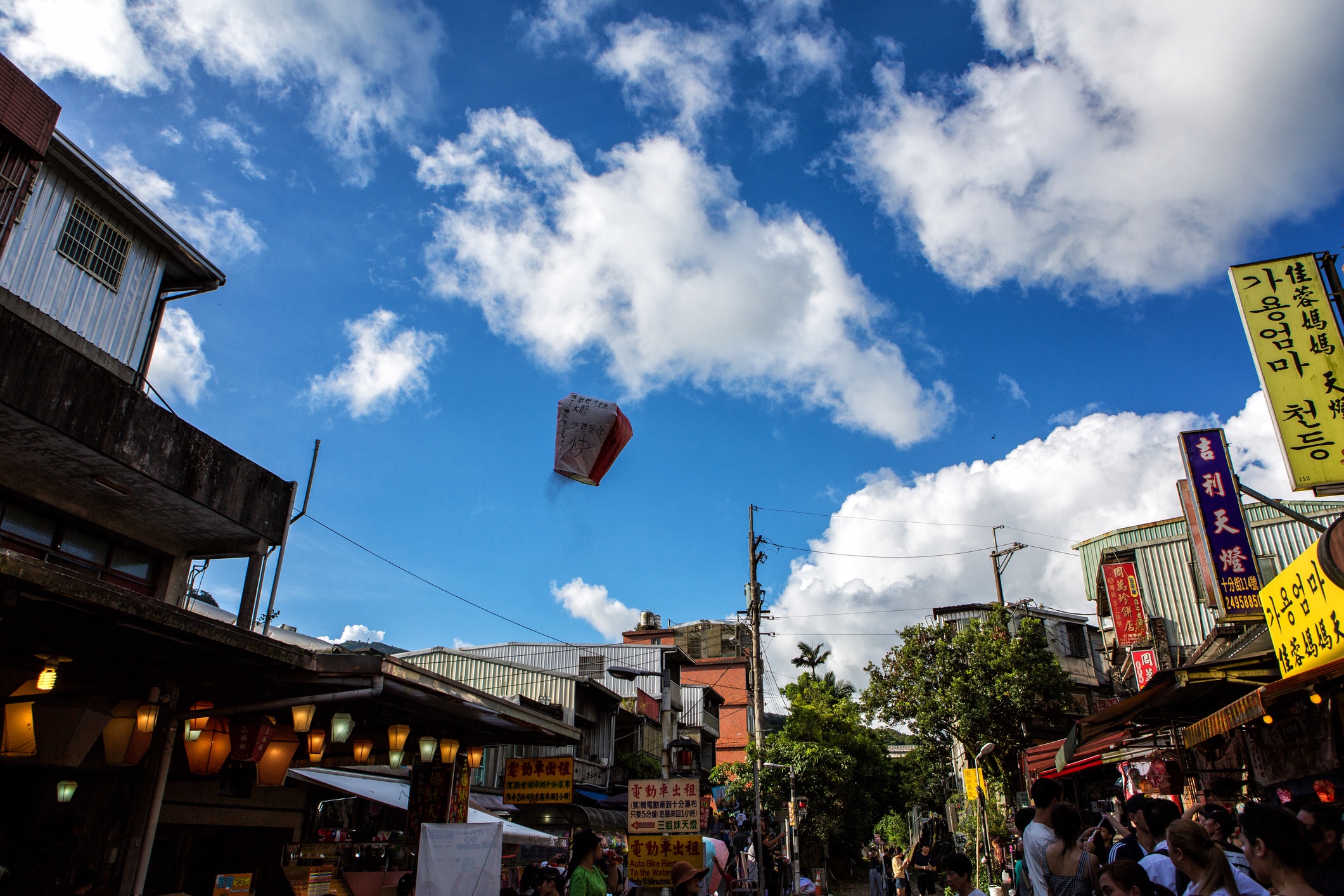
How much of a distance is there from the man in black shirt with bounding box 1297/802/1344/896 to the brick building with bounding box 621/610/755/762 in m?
42.3

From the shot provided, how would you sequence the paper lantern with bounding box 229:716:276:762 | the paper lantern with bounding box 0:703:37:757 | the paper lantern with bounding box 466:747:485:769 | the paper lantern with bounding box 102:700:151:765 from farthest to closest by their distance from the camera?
the paper lantern with bounding box 466:747:485:769 < the paper lantern with bounding box 229:716:276:762 < the paper lantern with bounding box 102:700:151:765 < the paper lantern with bounding box 0:703:37:757

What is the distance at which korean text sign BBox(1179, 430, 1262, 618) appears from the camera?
1207 centimetres

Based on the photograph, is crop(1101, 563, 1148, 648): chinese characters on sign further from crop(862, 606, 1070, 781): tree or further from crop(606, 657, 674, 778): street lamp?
crop(606, 657, 674, 778): street lamp

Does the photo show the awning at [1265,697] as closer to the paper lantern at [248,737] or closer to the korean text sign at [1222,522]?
the korean text sign at [1222,522]

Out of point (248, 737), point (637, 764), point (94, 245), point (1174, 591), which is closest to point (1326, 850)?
point (248, 737)

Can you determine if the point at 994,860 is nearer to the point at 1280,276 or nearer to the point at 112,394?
the point at 1280,276

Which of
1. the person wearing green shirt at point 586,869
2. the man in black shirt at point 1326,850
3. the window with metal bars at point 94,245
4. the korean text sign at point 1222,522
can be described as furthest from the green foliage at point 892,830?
the window with metal bars at point 94,245

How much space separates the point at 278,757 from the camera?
11094mm

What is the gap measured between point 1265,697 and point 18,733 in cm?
1219

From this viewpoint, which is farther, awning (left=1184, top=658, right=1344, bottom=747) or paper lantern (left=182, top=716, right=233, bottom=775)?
paper lantern (left=182, top=716, right=233, bottom=775)

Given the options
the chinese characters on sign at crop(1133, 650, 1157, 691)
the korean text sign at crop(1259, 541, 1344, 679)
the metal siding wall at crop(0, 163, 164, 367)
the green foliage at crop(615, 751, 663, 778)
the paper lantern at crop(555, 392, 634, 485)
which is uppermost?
the metal siding wall at crop(0, 163, 164, 367)

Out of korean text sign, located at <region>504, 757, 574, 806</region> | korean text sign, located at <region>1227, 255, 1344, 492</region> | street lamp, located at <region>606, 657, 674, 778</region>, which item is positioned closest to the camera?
korean text sign, located at <region>1227, 255, 1344, 492</region>

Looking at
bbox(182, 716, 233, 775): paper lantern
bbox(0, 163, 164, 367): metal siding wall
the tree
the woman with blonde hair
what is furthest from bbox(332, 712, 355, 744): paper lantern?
the tree

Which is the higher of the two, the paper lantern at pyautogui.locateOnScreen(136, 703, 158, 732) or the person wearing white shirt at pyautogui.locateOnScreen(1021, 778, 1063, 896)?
the paper lantern at pyautogui.locateOnScreen(136, 703, 158, 732)
